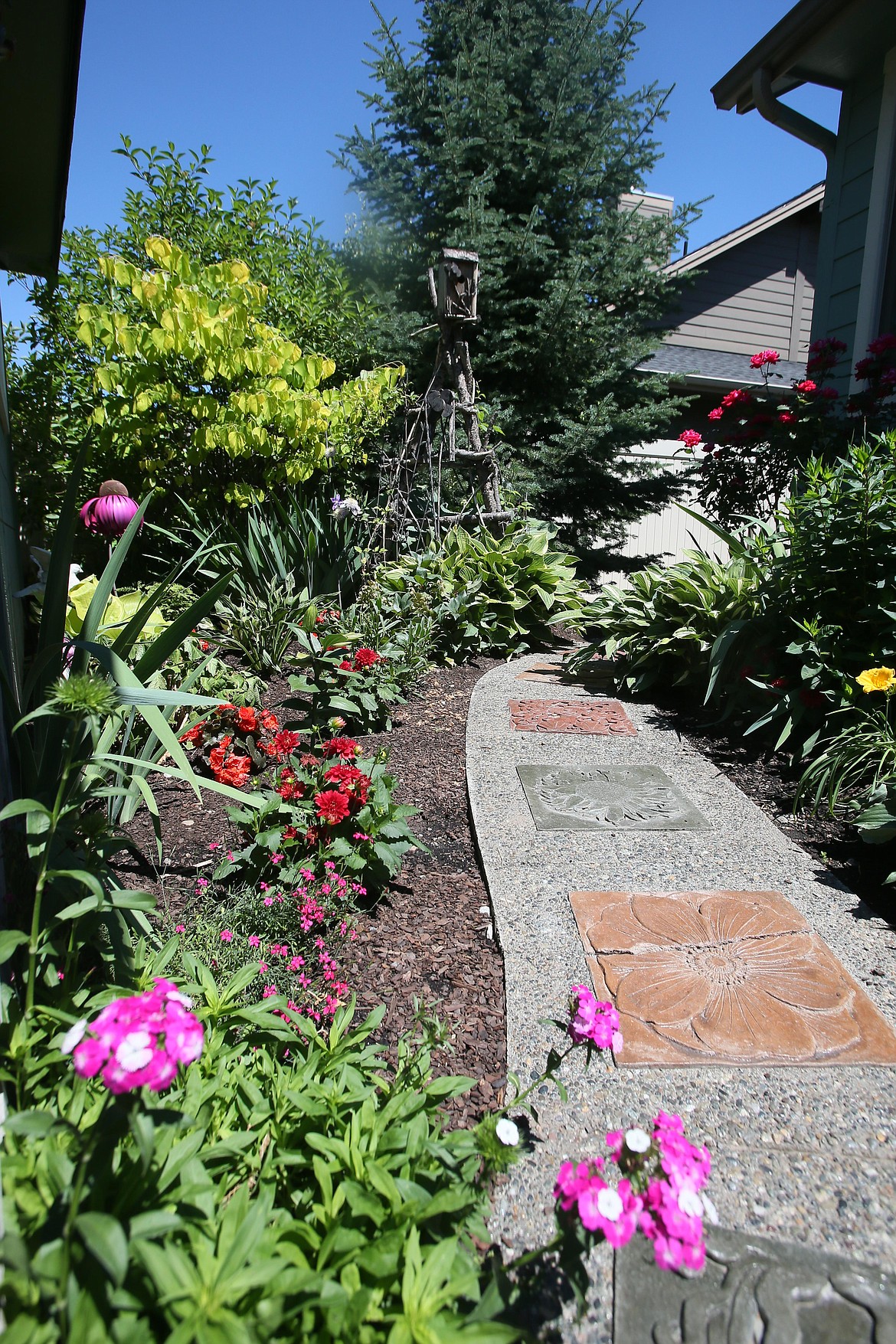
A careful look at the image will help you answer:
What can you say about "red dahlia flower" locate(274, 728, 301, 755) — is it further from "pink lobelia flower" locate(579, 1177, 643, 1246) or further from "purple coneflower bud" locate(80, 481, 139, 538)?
"pink lobelia flower" locate(579, 1177, 643, 1246)

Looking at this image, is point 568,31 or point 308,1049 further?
point 568,31

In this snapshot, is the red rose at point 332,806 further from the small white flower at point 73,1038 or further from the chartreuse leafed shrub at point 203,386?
the chartreuse leafed shrub at point 203,386

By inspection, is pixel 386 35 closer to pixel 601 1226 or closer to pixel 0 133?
pixel 0 133

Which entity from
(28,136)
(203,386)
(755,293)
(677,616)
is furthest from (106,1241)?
(755,293)

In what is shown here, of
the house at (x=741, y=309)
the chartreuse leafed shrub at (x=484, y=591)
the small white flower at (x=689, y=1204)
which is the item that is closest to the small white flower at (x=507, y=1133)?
the small white flower at (x=689, y=1204)

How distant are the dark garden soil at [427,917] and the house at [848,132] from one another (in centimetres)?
431

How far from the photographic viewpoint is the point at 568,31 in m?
6.77

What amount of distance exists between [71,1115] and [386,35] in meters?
8.21

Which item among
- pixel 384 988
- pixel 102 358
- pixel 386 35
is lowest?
pixel 384 988

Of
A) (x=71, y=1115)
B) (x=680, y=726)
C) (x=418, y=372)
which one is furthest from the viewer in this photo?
(x=418, y=372)

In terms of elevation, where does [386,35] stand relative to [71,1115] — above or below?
above

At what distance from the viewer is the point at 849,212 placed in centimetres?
526

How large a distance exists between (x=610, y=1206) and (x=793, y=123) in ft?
22.3

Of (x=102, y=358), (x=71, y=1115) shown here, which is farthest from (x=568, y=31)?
(x=71, y=1115)
